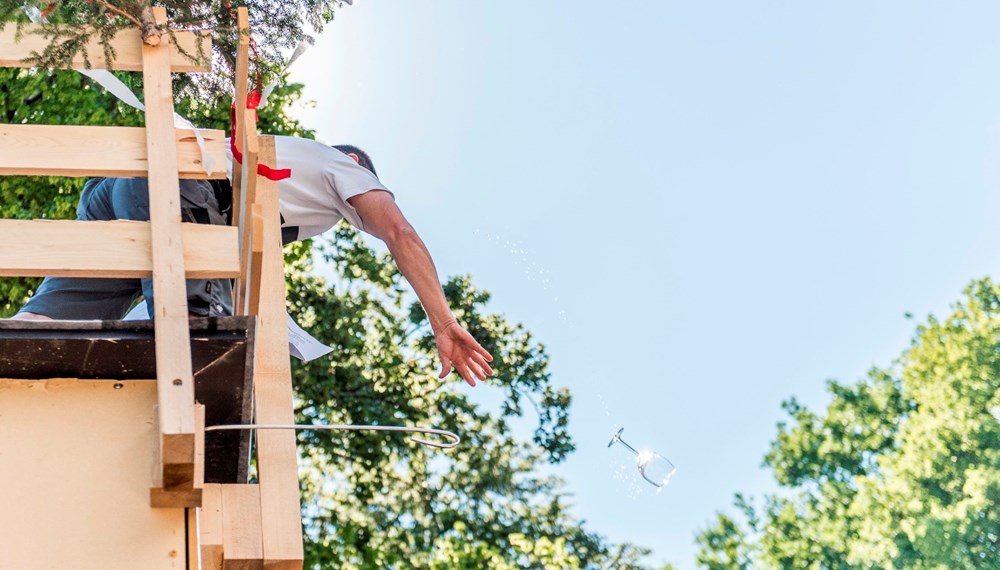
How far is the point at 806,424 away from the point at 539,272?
17720 millimetres

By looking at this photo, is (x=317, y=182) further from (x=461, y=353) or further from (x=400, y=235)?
(x=461, y=353)

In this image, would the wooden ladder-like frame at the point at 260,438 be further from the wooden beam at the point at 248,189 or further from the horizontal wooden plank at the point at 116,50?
the horizontal wooden plank at the point at 116,50

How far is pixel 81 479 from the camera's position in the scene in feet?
8.73

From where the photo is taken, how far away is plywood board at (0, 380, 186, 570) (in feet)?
8.54

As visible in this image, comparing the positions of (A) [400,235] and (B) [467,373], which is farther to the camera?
(A) [400,235]

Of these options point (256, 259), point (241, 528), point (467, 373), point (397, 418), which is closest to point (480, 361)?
point (467, 373)

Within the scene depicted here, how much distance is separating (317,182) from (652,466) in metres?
6.79

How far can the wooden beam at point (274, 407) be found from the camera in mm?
2770

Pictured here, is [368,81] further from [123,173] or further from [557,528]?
[123,173]

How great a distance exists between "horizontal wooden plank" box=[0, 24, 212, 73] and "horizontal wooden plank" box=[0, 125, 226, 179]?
29 cm

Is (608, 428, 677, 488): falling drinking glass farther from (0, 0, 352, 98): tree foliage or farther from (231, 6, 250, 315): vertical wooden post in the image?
(231, 6, 250, 315): vertical wooden post

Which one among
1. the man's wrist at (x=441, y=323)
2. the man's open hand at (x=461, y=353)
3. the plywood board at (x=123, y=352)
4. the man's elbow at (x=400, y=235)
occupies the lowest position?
the plywood board at (x=123, y=352)

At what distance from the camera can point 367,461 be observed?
544 inches

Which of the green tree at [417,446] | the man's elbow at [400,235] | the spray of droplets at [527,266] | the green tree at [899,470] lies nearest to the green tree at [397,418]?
the green tree at [417,446]
